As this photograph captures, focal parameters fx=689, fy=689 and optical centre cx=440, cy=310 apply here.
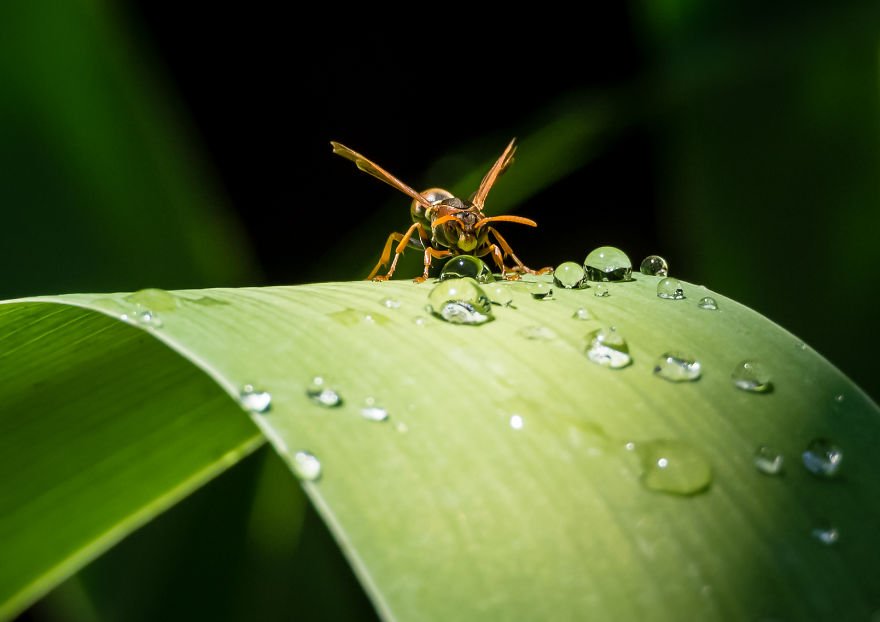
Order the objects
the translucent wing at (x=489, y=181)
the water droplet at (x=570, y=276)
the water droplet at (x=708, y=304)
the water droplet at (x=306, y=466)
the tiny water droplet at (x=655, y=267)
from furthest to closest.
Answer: the translucent wing at (x=489, y=181)
the tiny water droplet at (x=655, y=267)
the water droplet at (x=570, y=276)
the water droplet at (x=708, y=304)
the water droplet at (x=306, y=466)

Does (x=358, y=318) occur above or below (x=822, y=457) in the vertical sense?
above

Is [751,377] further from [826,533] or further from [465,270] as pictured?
[465,270]

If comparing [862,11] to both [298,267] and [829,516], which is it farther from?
[298,267]

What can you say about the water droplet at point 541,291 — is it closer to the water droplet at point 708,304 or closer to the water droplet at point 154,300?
the water droplet at point 708,304

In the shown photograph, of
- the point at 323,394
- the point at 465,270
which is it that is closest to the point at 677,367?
the point at 323,394

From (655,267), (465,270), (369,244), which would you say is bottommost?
(369,244)

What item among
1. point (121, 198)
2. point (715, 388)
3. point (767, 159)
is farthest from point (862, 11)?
point (121, 198)

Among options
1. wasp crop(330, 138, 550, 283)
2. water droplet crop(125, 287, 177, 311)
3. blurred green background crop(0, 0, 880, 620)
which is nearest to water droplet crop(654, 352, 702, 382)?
water droplet crop(125, 287, 177, 311)

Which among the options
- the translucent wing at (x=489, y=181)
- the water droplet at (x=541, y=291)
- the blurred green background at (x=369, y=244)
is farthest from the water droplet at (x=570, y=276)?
the blurred green background at (x=369, y=244)
